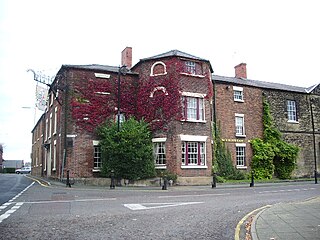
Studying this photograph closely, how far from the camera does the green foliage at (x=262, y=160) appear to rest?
94.7 feet

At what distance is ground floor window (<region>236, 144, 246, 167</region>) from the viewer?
94.3ft

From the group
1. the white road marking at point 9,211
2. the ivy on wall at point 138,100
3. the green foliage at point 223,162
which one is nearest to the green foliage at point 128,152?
the ivy on wall at point 138,100

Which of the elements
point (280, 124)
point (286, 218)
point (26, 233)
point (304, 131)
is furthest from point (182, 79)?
point (26, 233)

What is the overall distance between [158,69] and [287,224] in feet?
63.9

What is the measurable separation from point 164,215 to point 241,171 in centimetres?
1989

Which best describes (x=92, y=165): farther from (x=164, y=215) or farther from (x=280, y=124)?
(x=280, y=124)

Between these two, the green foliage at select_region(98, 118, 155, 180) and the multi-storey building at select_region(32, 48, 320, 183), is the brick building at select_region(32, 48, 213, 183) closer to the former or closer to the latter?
the multi-storey building at select_region(32, 48, 320, 183)

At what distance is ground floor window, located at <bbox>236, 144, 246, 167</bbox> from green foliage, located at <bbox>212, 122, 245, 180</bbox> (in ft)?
2.97

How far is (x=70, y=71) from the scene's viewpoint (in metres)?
25.2

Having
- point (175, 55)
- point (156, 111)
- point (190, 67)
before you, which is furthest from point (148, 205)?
point (190, 67)

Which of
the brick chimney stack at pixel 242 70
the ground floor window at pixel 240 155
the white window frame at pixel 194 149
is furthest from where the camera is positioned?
the brick chimney stack at pixel 242 70

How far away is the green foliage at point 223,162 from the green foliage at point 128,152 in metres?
6.36

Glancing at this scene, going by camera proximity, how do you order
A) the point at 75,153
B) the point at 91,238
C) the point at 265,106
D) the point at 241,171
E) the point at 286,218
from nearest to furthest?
the point at 91,238 → the point at 286,218 → the point at 75,153 → the point at 241,171 → the point at 265,106

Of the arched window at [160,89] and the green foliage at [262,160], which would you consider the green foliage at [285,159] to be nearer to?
the green foliage at [262,160]
